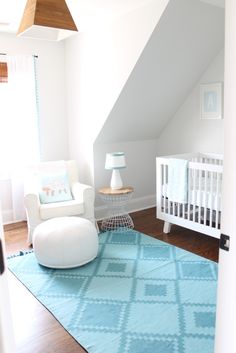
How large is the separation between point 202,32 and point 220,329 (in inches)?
129

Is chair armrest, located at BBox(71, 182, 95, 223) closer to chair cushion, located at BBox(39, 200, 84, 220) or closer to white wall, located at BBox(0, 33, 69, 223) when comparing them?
chair cushion, located at BBox(39, 200, 84, 220)

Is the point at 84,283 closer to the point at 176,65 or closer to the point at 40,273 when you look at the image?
the point at 40,273

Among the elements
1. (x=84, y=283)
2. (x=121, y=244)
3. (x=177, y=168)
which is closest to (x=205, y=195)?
(x=177, y=168)

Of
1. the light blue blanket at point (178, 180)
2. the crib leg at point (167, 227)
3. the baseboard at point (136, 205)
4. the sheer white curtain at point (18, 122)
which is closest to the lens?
the light blue blanket at point (178, 180)

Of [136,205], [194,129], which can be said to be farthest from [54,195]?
[194,129]

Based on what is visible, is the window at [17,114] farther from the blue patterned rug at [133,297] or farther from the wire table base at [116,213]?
the blue patterned rug at [133,297]

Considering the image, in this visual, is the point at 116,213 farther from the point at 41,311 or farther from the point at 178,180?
the point at 41,311

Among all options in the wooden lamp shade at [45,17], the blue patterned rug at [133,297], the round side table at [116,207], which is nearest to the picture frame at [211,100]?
the round side table at [116,207]

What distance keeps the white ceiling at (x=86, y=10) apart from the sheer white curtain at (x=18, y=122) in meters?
0.58

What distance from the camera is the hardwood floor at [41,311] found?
2102 millimetres

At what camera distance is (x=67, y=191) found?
4035 mm

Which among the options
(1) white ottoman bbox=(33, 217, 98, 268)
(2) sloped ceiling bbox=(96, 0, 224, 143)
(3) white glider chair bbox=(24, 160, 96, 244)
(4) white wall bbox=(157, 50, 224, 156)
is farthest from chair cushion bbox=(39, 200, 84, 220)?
(4) white wall bbox=(157, 50, 224, 156)

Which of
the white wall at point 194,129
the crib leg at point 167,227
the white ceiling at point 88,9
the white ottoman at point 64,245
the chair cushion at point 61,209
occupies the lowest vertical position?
the crib leg at point 167,227

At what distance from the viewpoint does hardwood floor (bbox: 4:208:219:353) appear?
2.10 metres
